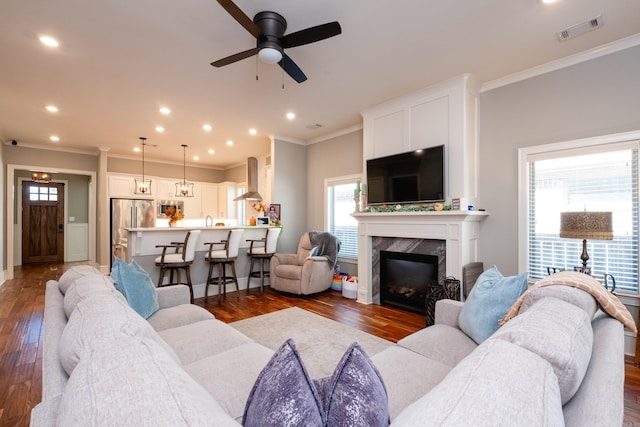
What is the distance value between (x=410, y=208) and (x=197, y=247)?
340 centimetres

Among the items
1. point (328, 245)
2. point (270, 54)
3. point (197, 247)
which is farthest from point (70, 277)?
point (328, 245)

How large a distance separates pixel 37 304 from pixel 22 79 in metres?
3.07

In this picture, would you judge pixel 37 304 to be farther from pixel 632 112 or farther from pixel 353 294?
pixel 632 112

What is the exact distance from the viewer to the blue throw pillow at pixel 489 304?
5.67 ft

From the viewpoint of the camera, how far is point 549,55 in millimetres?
3078

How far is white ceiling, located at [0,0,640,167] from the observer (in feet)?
7.88

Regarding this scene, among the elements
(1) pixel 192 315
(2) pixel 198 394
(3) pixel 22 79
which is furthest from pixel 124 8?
(2) pixel 198 394

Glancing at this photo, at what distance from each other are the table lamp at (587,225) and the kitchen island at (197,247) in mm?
4225

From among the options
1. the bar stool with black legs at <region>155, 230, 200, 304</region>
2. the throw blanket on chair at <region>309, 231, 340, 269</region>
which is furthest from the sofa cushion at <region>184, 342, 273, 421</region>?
the throw blanket on chair at <region>309, 231, 340, 269</region>

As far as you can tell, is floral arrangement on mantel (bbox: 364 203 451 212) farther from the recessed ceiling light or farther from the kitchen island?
the recessed ceiling light

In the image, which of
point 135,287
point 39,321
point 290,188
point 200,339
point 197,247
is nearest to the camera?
point 200,339

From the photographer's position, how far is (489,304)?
1789 mm

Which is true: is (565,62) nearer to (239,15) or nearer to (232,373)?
(239,15)

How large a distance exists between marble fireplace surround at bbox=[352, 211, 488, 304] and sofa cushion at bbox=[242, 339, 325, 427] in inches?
125
